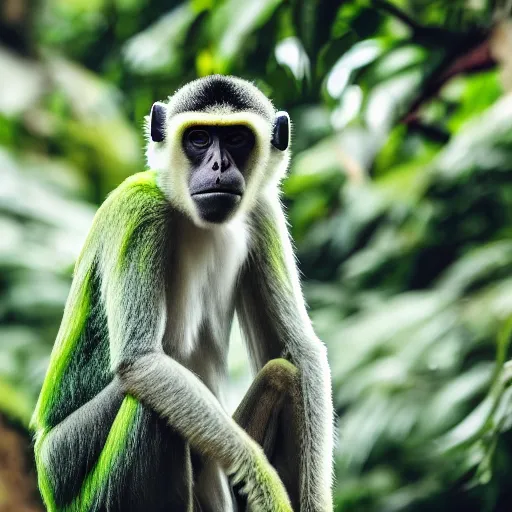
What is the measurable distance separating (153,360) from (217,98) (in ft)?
4.50

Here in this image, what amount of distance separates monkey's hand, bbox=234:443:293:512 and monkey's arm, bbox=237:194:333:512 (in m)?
0.37

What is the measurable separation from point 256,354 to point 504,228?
4.14 m

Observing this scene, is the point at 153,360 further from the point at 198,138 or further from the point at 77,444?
the point at 198,138

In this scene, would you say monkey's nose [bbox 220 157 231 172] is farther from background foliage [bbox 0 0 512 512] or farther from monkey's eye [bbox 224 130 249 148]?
background foliage [bbox 0 0 512 512]

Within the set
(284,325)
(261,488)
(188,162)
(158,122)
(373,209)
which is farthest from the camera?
(373,209)

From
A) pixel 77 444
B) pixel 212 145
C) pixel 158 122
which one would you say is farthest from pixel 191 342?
pixel 158 122

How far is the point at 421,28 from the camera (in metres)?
6.46

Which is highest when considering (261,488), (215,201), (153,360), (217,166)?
(217,166)

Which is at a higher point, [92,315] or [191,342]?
[92,315]

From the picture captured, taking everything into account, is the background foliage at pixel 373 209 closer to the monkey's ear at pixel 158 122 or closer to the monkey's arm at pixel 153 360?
the monkey's ear at pixel 158 122

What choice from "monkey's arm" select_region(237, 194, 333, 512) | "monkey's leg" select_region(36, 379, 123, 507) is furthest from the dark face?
"monkey's leg" select_region(36, 379, 123, 507)

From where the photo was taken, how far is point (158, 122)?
4.66 m

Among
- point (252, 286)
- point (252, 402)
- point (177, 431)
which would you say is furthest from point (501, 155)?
point (177, 431)

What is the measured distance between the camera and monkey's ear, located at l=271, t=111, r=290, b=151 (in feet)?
15.6
